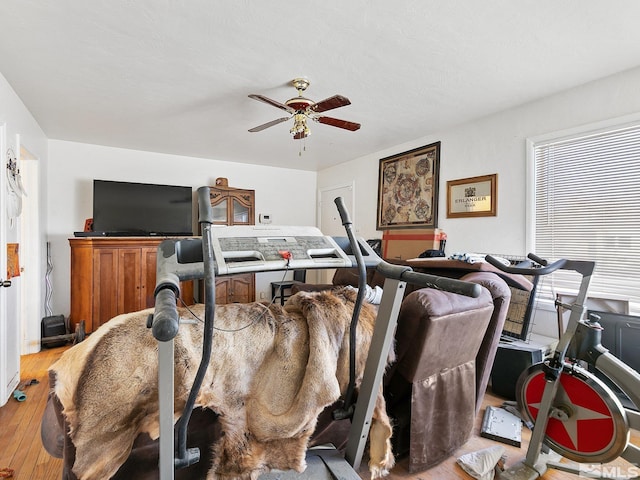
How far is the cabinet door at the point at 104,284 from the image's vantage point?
3963mm

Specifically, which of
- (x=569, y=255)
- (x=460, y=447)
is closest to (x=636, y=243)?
(x=569, y=255)

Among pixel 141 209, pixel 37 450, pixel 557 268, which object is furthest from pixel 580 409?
pixel 141 209

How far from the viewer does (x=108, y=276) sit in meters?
4.05

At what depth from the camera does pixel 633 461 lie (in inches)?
58.6

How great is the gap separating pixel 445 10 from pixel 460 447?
2.57m

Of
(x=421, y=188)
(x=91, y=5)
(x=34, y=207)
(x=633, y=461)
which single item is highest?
(x=91, y=5)

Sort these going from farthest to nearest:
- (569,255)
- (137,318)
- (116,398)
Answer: (569,255), (137,318), (116,398)

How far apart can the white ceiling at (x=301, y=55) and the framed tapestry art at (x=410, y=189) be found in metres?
0.66

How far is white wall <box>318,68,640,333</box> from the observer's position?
2621 mm

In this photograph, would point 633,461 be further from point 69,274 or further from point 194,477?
point 69,274

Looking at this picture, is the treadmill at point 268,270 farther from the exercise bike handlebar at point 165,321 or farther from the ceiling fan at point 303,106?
the ceiling fan at point 303,106

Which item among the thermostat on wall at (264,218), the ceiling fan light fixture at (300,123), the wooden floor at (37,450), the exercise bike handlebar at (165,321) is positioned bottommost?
the wooden floor at (37,450)

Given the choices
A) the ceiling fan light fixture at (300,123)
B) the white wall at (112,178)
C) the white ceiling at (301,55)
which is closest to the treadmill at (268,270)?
the white ceiling at (301,55)

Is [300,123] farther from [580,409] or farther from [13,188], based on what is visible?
[580,409]
